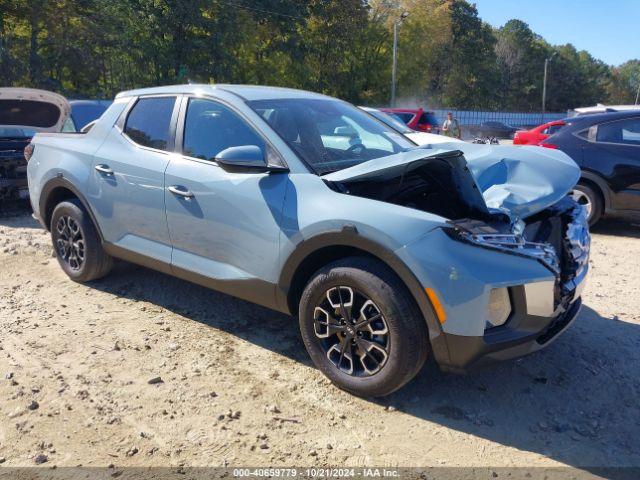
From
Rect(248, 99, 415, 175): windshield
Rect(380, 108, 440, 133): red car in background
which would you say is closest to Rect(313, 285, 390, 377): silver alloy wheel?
Rect(248, 99, 415, 175): windshield

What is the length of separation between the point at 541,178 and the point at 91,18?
85.5ft

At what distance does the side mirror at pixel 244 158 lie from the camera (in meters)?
3.42

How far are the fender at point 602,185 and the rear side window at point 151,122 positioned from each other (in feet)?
17.5

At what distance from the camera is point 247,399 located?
3332 millimetres

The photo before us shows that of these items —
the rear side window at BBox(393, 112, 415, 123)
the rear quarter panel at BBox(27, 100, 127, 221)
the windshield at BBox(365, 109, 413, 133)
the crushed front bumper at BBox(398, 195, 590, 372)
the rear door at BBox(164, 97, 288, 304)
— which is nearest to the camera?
the crushed front bumper at BBox(398, 195, 590, 372)

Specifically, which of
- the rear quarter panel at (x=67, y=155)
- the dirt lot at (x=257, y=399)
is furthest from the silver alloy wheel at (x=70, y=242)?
the dirt lot at (x=257, y=399)

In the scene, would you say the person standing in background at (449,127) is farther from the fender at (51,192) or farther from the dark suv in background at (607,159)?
the fender at (51,192)

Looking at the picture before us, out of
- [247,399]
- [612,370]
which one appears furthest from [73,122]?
[612,370]

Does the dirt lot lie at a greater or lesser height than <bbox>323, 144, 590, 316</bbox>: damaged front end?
lesser

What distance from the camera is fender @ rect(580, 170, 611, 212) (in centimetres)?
721

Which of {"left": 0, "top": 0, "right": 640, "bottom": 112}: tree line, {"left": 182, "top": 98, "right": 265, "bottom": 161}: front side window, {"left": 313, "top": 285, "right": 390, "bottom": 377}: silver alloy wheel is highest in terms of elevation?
{"left": 0, "top": 0, "right": 640, "bottom": 112}: tree line

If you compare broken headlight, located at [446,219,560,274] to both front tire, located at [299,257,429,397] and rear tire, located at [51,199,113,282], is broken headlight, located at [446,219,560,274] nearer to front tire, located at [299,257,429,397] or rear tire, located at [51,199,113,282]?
front tire, located at [299,257,429,397]

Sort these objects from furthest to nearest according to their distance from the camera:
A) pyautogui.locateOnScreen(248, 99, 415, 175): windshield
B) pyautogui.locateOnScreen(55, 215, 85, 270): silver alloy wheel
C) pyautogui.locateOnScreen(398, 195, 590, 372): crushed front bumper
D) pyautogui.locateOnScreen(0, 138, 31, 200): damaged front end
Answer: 1. pyautogui.locateOnScreen(0, 138, 31, 200): damaged front end
2. pyautogui.locateOnScreen(55, 215, 85, 270): silver alloy wheel
3. pyautogui.locateOnScreen(248, 99, 415, 175): windshield
4. pyautogui.locateOnScreen(398, 195, 590, 372): crushed front bumper

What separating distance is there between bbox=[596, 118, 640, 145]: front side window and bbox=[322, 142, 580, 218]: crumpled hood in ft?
11.5
